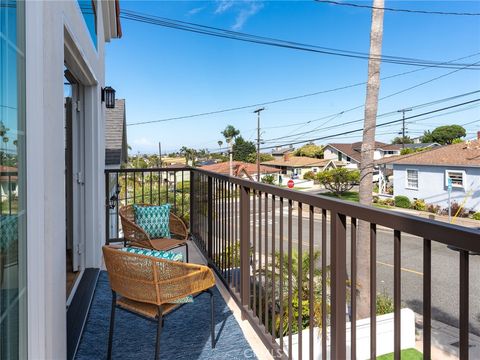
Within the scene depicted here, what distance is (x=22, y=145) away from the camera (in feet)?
3.83

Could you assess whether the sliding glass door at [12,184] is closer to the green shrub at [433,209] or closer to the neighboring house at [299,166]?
the green shrub at [433,209]

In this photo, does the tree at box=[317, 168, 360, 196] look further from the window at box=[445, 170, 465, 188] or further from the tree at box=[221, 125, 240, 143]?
the tree at box=[221, 125, 240, 143]

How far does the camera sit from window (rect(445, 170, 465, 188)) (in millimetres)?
17891

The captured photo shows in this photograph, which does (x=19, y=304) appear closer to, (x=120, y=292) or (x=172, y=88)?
(x=120, y=292)

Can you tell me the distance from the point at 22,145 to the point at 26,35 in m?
0.37

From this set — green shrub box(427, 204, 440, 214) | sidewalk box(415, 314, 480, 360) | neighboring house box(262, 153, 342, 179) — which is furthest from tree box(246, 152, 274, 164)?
Answer: sidewalk box(415, 314, 480, 360)

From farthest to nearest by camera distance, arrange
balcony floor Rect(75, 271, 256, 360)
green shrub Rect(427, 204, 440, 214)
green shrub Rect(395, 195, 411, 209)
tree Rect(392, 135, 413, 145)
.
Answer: tree Rect(392, 135, 413, 145)
green shrub Rect(395, 195, 411, 209)
green shrub Rect(427, 204, 440, 214)
balcony floor Rect(75, 271, 256, 360)

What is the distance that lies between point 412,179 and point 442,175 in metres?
2.07

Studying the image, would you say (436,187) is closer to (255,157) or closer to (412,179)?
(412,179)

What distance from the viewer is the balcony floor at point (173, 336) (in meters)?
2.03

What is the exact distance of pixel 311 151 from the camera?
47812 mm

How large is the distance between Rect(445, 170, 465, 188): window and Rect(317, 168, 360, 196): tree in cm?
714

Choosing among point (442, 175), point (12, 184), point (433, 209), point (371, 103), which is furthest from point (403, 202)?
point (12, 184)

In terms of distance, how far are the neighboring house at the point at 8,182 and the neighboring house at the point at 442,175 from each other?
19.9 meters
